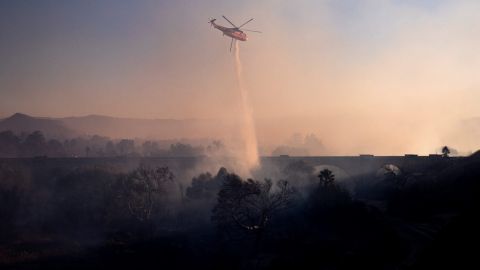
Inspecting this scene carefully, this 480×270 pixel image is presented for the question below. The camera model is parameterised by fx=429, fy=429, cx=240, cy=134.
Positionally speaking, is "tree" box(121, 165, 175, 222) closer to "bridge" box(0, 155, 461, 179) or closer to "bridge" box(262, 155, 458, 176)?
"bridge" box(0, 155, 461, 179)

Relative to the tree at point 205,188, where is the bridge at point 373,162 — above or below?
above

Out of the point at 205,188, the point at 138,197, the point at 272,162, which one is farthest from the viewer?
the point at 272,162

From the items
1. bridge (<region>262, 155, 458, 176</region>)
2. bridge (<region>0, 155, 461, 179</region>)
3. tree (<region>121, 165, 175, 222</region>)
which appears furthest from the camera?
bridge (<region>0, 155, 461, 179</region>)

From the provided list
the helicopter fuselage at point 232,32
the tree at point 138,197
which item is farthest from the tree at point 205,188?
the helicopter fuselage at point 232,32

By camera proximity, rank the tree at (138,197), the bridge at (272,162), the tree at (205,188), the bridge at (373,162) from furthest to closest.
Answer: the bridge at (272,162)
the bridge at (373,162)
the tree at (205,188)
the tree at (138,197)

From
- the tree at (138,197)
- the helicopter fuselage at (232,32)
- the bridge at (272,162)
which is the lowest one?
Result: the tree at (138,197)

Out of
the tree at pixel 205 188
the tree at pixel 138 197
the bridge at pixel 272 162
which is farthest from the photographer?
the bridge at pixel 272 162

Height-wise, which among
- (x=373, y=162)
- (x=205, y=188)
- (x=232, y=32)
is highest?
(x=232, y=32)

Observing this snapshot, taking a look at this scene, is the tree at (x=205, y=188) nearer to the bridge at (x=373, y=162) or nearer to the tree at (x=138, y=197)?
the tree at (x=138, y=197)

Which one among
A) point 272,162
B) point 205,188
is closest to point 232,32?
point 205,188

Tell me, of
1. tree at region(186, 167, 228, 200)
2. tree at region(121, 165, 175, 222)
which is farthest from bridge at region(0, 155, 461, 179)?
tree at region(121, 165, 175, 222)

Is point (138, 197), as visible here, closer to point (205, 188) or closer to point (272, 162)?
point (205, 188)
